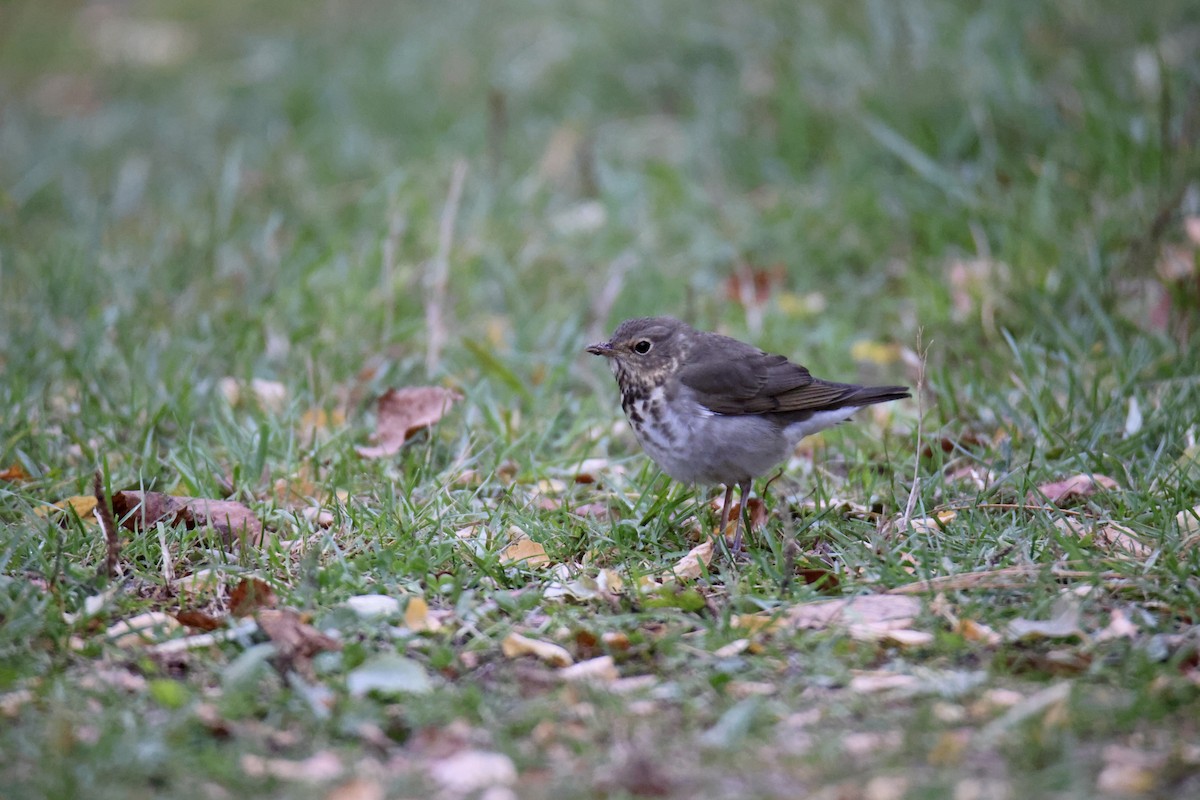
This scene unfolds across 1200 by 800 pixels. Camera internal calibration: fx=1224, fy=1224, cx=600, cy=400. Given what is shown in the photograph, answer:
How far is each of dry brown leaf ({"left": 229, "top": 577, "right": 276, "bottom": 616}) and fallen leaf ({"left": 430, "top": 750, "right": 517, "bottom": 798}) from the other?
36.9 inches

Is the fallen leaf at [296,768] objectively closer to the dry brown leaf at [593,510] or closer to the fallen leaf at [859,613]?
the fallen leaf at [859,613]

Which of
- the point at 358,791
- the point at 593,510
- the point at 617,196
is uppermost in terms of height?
the point at 617,196

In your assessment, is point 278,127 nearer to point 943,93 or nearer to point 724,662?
point 943,93

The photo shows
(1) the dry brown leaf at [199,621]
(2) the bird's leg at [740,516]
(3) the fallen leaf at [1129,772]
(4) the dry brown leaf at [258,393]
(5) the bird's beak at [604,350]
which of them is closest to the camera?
(3) the fallen leaf at [1129,772]

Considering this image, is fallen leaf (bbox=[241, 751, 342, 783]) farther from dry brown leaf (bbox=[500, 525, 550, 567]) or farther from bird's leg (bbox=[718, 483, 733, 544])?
bird's leg (bbox=[718, 483, 733, 544])

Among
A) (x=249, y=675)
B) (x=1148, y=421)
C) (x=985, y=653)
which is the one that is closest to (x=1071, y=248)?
(x=1148, y=421)

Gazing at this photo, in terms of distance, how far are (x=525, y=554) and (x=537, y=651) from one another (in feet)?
2.06

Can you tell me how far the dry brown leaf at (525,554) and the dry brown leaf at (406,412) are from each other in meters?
0.96

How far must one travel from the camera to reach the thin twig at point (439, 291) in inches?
205

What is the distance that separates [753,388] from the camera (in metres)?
4.12

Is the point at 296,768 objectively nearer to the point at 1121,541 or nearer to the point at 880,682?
the point at 880,682

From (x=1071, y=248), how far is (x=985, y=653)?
3.13m

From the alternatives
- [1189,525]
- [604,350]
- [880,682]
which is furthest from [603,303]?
[880,682]

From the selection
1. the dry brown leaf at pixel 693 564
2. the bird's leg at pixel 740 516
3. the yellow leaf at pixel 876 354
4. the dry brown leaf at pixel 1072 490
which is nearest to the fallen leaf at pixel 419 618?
the dry brown leaf at pixel 693 564
